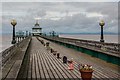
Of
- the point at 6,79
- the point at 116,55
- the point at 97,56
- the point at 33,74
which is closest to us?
the point at 6,79

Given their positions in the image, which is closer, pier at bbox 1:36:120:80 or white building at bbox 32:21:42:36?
pier at bbox 1:36:120:80

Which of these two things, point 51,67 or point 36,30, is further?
point 36,30

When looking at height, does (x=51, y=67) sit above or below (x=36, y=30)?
below

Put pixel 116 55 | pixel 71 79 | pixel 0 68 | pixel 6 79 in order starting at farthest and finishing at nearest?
pixel 116 55
pixel 71 79
pixel 0 68
pixel 6 79

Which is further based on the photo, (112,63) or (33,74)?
(112,63)

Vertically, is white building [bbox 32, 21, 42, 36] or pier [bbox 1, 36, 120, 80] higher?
white building [bbox 32, 21, 42, 36]

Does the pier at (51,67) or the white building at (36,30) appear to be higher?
the white building at (36,30)

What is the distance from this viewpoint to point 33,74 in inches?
441

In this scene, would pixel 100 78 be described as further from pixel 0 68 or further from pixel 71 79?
pixel 0 68

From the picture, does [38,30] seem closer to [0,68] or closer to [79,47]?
[79,47]

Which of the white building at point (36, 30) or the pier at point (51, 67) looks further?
the white building at point (36, 30)

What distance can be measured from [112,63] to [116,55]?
1150 mm

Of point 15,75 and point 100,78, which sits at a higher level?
point 15,75

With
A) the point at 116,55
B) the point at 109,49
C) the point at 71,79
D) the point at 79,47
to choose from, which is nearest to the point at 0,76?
the point at 71,79
